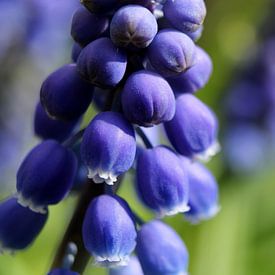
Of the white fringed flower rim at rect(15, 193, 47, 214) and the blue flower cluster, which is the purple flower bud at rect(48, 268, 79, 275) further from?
the white fringed flower rim at rect(15, 193, 47, 214)

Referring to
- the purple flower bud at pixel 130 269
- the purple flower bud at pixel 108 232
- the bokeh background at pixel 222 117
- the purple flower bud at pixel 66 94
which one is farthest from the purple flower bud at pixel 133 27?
the bokeh background at pixel 222 117

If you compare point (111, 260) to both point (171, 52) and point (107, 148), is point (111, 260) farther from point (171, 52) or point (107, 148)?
point (171, 52)

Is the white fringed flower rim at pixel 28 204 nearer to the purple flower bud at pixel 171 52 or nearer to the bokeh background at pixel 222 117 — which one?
the purple flower bud at pixel 171 52

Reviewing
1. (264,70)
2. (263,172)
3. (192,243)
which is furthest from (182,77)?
(264,70)

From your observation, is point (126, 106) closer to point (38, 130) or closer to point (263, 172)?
point (38, 130)

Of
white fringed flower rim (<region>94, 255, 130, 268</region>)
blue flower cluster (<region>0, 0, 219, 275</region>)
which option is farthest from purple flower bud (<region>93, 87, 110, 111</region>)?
white fringed flower rim (<region>94, 255, 130, 268</region>)
